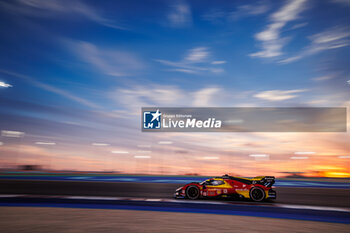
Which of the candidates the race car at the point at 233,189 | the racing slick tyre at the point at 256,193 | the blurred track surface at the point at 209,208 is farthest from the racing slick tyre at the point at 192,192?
the racing slick tyre at the point at 256,193

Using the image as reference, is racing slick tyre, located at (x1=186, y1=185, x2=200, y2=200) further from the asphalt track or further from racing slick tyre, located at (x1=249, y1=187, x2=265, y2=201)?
racing slick tyre, located at (x1=249, y1=187, x2=265, y2=201)

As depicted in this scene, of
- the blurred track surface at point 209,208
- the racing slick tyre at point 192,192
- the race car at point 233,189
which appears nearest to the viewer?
the blurred track surface at point 209,208

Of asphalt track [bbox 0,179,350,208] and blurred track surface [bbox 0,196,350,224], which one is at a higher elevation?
blurred track surface [bbox 0,196,350,224]

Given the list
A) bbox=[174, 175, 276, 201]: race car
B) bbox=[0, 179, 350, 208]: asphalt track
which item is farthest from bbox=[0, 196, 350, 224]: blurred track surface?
bbox=[0, 179, 350, 208]: asphalt track

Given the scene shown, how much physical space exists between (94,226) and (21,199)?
526 centimetres

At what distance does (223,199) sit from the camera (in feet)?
29.5

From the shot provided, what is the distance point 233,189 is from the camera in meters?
8.44

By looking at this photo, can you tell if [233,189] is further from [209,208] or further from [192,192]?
[209,208]

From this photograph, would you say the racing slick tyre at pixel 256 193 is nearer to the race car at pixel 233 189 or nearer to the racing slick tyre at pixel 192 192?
the race car at pixel 233 189

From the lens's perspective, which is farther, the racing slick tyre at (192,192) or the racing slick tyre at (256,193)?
the racing slick tyre at (192,192)

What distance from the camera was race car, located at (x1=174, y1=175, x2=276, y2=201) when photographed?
8.28 m

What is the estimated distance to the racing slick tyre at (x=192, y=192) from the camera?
8.70 m

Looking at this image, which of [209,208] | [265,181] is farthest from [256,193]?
[209,208]

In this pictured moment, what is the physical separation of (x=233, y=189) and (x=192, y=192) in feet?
4.77
